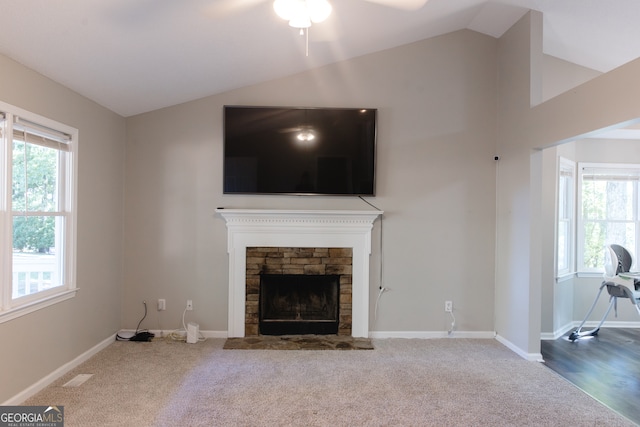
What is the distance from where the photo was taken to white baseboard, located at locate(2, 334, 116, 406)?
7.67 feet

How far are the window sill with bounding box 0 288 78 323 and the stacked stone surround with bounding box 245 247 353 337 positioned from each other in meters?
1.54

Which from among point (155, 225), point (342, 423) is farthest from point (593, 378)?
point (155, 225)

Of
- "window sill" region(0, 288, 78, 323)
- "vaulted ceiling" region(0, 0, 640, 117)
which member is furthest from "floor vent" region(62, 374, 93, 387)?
"vaulted ceiling" region(0, 0, 640, 117)

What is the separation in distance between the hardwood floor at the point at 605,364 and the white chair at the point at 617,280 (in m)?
0.18

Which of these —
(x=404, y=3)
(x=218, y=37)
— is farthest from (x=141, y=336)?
(x=404, y=3)

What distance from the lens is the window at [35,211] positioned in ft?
7.40

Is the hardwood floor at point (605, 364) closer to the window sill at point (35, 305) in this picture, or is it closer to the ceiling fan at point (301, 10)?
the ceiling fan at point (301, 10)

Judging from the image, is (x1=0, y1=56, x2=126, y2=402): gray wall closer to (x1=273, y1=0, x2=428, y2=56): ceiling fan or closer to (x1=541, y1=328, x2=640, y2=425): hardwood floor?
(x1=273, y1=0, x2=428, y2=56): ceiling fan

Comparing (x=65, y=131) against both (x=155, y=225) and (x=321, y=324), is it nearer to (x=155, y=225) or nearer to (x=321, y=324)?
(x=155, y=225)

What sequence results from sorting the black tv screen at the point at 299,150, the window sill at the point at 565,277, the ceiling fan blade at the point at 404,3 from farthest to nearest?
the window sill at the point at 565,277 → the black tv screen at the point at 299,150 → the ceiling fan blade at the point at 404,3

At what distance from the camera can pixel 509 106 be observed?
3.57 metres

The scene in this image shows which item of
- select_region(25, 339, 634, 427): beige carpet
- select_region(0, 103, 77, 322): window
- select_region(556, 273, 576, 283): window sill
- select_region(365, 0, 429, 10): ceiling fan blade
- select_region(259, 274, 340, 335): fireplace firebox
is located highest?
select_region(365, 0, 429, 10): ceiling fan blade

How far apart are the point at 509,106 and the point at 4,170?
14.0ft

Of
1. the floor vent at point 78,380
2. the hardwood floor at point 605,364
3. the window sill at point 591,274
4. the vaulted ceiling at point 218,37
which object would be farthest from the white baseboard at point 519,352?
the floor vent at point 78,380
